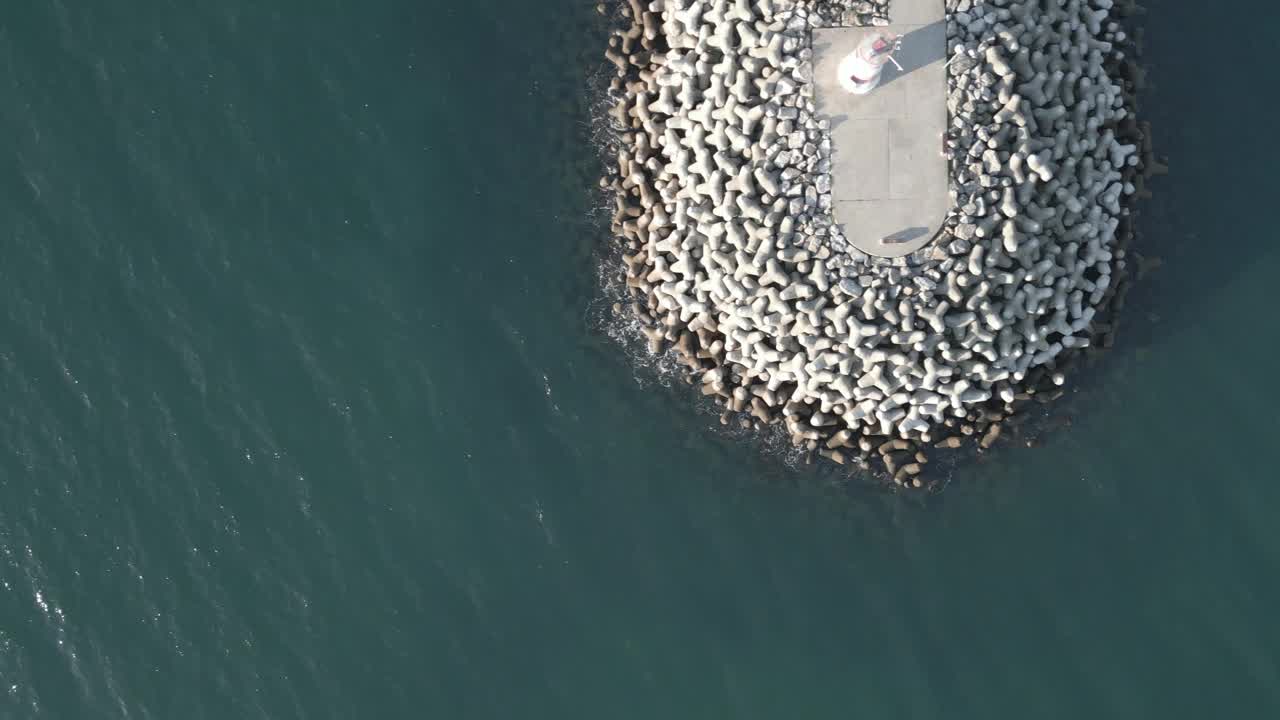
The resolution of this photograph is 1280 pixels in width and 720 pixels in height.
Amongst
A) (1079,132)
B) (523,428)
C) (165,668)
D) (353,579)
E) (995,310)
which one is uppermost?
(1079,132)

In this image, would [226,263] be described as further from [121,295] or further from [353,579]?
[353,579]

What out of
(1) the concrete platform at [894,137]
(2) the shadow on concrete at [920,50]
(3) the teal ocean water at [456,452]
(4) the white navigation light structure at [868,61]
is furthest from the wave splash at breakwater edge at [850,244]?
(3) the teal ocean water at [456,452]

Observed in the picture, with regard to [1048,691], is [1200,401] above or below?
above

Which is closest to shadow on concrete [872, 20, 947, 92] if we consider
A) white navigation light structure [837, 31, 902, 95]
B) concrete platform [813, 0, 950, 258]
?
concrete platform [813, 0, 950, 258]

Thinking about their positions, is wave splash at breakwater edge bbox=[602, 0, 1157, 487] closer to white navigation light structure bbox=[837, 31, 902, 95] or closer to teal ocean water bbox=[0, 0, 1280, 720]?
white navigation light structure bbox=[837, 31, 902, 95]

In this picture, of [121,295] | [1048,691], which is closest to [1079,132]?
[1048,691]

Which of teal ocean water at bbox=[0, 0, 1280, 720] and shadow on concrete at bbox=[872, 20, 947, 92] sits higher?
shadow on concrete at bbox=[872, 20, 947, 92]
